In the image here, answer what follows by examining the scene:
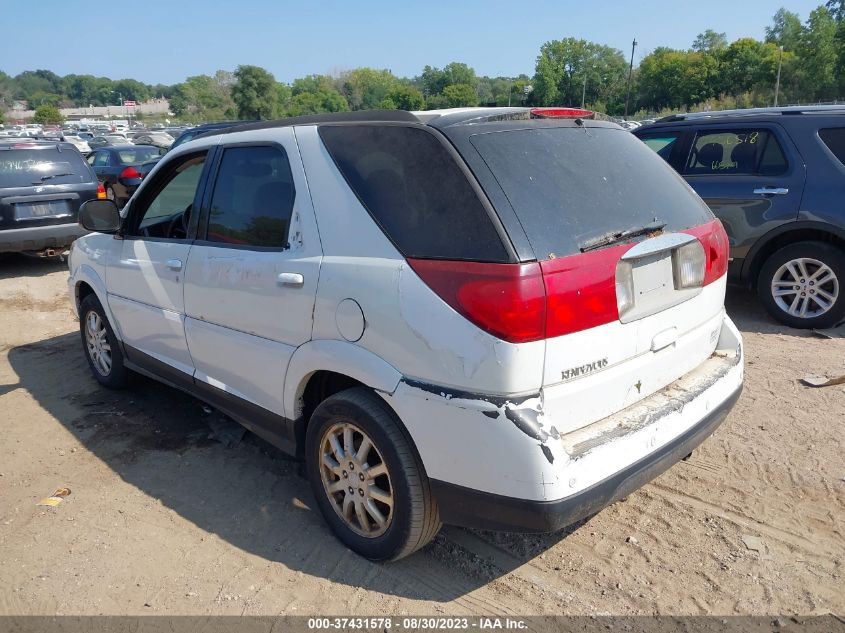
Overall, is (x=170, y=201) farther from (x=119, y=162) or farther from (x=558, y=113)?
(x=119, y=162)

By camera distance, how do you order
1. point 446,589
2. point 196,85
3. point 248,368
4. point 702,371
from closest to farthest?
point 446,589, point 702,371, point 248,368, point 196,85

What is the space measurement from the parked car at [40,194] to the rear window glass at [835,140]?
343 inches

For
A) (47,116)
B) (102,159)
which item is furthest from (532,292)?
(47,116)

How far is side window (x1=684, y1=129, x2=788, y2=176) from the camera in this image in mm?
6066

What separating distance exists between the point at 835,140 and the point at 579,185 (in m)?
4.32

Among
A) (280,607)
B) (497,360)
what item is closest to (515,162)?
(497,360)

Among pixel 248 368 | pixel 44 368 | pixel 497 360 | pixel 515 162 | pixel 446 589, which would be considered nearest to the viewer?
pixel 497 360

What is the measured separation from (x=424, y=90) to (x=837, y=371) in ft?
374

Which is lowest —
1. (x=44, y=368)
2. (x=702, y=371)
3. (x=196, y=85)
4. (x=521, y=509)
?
(x=44, y=368)

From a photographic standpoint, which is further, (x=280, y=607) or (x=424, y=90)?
(x=424, y=90)

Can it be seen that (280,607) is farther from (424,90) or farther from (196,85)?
(196,85)

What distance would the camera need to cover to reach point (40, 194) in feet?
29.5

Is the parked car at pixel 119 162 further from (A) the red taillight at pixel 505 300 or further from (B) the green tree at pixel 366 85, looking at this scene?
(B) the green tree at pixel 366 85

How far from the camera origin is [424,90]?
4424 inches
